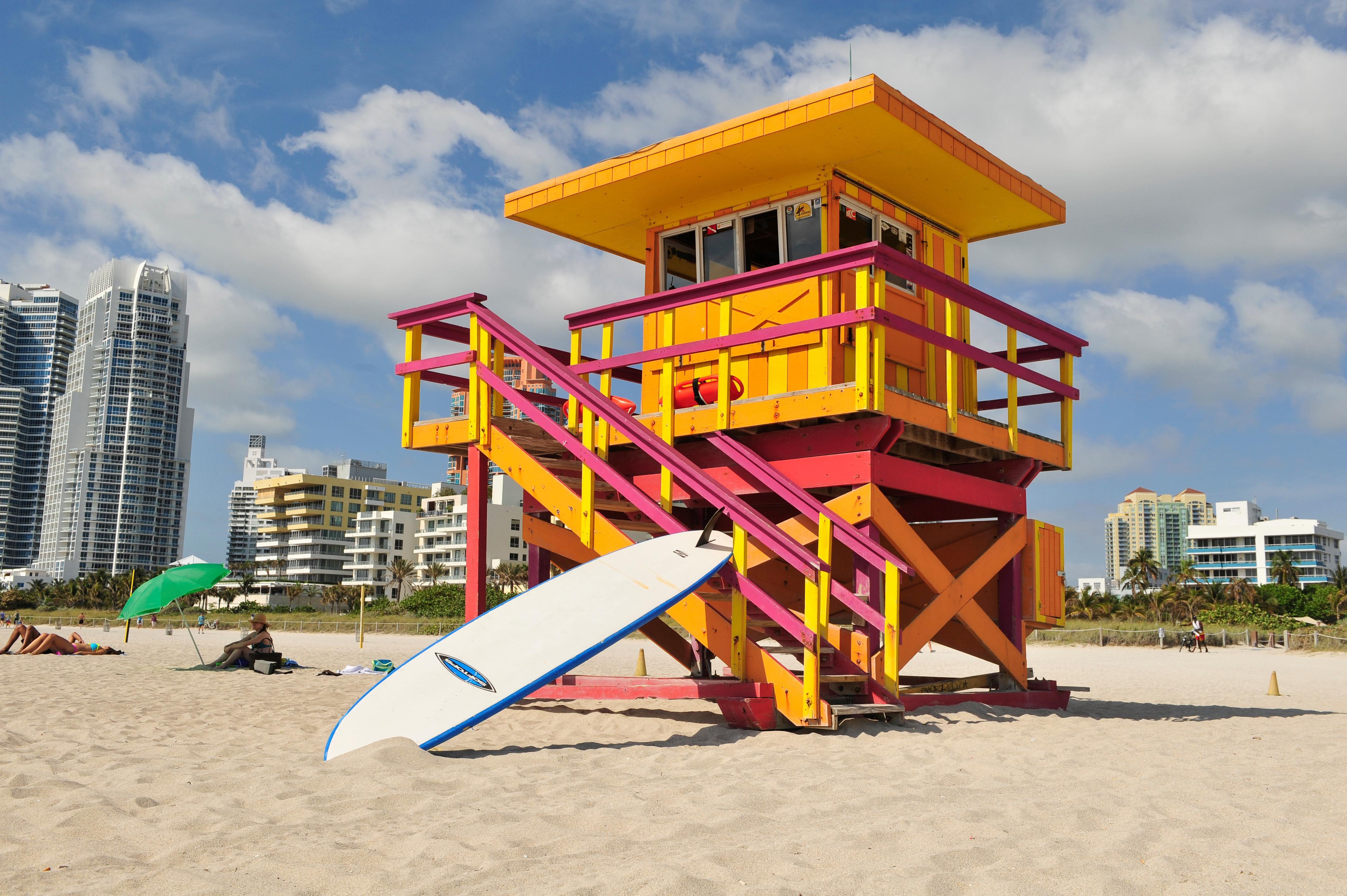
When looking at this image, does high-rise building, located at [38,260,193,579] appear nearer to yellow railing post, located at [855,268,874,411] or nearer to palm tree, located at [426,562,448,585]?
palm tree, located at [426,562,448,585]

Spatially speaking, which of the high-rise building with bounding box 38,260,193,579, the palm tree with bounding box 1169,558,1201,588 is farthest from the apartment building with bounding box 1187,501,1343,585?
the high-rise building with bounding box 38,260,193,579

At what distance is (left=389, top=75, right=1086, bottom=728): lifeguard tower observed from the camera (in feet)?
24.4

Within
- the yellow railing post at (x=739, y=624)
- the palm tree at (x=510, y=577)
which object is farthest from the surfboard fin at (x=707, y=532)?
the palm tree at (x=510, y=577)

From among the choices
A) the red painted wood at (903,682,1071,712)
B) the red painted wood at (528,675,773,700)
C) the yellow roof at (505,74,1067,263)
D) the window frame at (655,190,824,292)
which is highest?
the yellow roof at (505,74,1067,263)

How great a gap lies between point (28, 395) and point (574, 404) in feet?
684

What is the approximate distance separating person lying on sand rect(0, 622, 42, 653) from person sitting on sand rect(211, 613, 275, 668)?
614 centimetres

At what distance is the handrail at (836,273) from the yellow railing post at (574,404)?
24 cm

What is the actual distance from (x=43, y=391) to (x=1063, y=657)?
200 m

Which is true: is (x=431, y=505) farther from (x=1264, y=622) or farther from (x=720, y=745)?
(x=720, y=745)

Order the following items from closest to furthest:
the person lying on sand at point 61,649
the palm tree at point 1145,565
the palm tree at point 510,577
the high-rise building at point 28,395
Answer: the person lying on sand at point 61,649
the palm tree at point 1145,565
the palm tree at point 510,577
the high-rise building at point 28,395

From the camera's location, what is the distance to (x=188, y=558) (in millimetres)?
18391

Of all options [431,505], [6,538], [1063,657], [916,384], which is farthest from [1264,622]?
[6,538]

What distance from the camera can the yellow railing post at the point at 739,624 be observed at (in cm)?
706

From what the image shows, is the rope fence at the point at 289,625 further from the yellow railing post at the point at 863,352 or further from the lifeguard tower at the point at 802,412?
the yellow railing post at the point at 863,352
